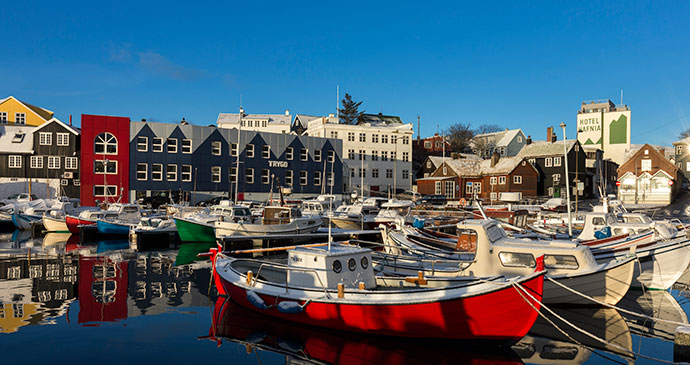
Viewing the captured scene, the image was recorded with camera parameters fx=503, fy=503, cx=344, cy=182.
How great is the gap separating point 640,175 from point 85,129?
231 ft

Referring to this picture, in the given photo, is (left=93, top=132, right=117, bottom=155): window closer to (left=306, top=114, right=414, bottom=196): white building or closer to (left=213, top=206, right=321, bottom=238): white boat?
(left=213, top=206, right=321, bottom=238): white boat

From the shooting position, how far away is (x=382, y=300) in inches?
495

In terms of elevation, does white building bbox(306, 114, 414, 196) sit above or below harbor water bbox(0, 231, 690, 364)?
above

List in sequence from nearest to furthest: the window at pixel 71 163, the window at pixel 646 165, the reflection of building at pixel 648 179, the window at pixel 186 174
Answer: the window at pixel 71 163 < the window at pixel 186 174 < the reflection of building at pixel 648 179 < the window at pixel 646 165

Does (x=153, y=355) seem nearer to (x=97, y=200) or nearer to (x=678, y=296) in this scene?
(x=678, y=296)

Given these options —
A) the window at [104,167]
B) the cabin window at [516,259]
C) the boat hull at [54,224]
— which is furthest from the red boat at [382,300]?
the window at [104,167]

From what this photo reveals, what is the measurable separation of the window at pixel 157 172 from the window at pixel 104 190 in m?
4.23

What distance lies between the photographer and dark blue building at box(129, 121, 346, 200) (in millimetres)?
56969

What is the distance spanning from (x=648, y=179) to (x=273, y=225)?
56978 millimetres

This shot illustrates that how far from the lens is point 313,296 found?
13.7 meters

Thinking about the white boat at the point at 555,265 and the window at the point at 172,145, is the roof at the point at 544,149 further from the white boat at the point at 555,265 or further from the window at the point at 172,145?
the white boat at the point at 555,265

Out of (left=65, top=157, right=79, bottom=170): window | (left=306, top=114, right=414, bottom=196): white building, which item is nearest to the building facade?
(left=306, top=114, right=414, bottom=196): white building

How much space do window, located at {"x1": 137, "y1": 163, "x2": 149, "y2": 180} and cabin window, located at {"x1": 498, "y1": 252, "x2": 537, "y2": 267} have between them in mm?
49422

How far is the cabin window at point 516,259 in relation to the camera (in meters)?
15.4
